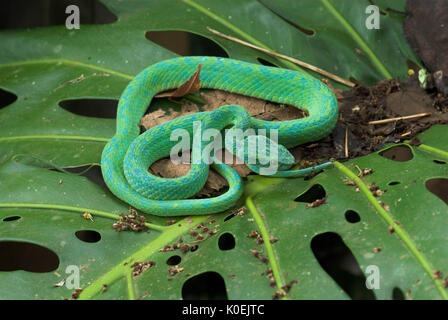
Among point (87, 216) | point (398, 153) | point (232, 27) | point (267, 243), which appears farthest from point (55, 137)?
point (398, 153)

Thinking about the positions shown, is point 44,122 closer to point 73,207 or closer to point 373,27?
point 73,207

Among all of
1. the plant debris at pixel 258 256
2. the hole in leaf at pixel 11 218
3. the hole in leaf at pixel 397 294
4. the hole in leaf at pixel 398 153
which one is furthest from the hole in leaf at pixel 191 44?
the hole in leaf at pixel 397 294

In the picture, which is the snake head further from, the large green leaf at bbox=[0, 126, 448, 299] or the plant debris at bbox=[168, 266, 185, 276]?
the plant debris at bbox=[168, 266, 185, 276]

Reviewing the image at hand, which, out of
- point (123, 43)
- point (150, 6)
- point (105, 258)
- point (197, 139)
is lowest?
point (105, 258)

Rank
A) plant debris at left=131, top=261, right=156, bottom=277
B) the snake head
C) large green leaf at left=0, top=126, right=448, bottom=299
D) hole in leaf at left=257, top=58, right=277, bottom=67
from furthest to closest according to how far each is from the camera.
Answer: hole in leaf at left=257, top=58, right=277, bottom=67 → the snake head → plant debris at left=131, top=261, right=156, bottom=277 → large green leaf at left=0, top=126, right=448, bottom=299

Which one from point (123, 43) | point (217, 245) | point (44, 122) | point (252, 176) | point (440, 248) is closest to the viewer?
point (440, 248)

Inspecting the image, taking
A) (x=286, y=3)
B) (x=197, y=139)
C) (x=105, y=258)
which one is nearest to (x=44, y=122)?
(x=197, y=139)

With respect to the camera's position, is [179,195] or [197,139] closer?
[179,195]
